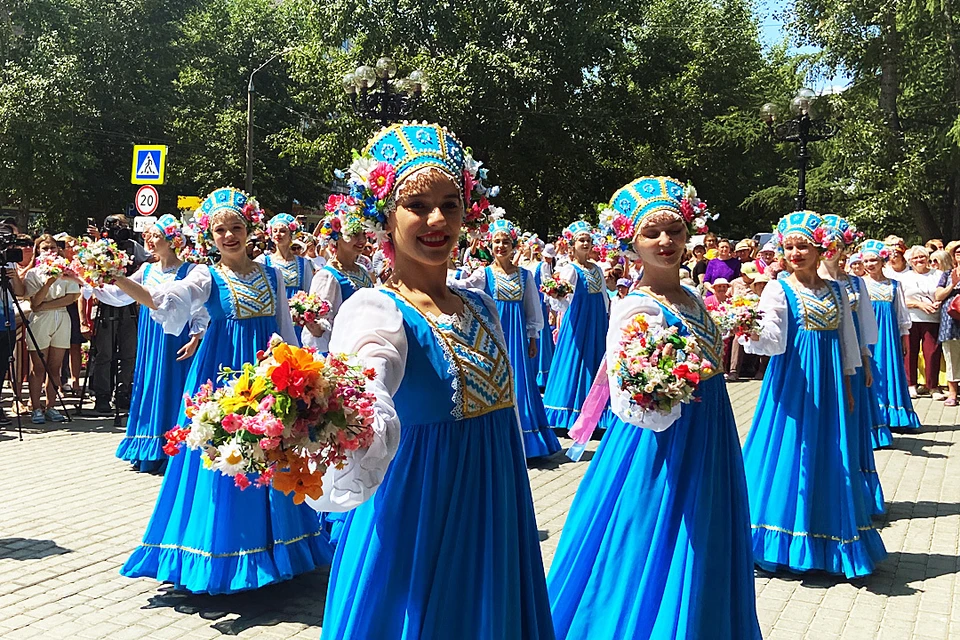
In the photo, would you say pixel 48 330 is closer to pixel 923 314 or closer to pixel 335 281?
pixel 335 281

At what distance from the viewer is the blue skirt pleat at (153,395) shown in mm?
8891

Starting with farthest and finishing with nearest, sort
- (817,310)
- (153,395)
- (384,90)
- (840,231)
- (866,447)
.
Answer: (384,90)
(153,395)
(866,447)
(840,231)
(817,310)

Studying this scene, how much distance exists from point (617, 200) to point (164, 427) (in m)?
5.55

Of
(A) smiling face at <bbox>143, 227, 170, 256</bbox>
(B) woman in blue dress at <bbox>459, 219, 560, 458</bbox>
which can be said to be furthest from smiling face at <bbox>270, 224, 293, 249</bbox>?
(B) woman in blue dress at <bbox>459, 219, 560, 458</bbox>

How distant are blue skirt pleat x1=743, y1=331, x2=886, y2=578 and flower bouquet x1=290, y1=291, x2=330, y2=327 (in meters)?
3.53

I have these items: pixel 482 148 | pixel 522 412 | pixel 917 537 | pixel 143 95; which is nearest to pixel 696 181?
pixel 482 148

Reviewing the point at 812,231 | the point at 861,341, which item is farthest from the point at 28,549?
the point at 861,341

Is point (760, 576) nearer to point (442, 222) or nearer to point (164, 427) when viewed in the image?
point (442, 222)

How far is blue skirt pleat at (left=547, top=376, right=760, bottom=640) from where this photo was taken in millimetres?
4215

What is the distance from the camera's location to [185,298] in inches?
242

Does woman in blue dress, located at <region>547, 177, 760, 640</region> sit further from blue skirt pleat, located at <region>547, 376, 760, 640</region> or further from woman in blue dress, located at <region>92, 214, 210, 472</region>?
woman in blue dress, located at <region>92, 214, 210, 472</region>

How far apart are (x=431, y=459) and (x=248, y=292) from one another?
11.2ft

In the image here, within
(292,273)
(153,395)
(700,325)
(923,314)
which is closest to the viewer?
(700,325)

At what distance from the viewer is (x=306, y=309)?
314 inches
